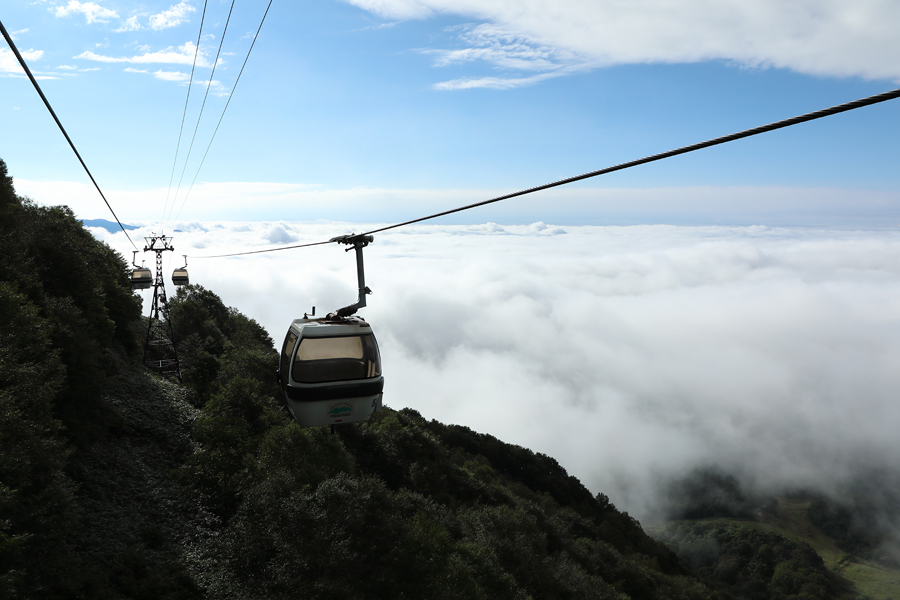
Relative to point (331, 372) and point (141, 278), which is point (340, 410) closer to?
point (331, 372)

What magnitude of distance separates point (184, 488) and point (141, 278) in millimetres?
18479

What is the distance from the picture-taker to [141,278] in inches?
1423

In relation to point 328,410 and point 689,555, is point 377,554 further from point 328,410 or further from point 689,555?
point 689,555

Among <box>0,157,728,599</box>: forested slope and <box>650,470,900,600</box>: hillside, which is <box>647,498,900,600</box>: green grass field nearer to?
<box>650,470,900,600</box>: hillside

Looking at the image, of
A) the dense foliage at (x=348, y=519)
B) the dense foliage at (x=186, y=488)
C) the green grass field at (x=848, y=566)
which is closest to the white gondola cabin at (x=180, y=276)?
the dense foliage at (x=186, y=488)

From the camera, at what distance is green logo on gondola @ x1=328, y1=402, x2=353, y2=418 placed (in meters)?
12.7

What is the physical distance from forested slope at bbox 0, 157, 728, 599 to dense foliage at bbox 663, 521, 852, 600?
110 metres

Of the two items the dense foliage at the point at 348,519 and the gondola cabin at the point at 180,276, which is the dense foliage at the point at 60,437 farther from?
the gondola cabin at the point at 180,276

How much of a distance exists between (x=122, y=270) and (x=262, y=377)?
35.6m

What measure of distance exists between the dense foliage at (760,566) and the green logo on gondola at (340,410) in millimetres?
140270

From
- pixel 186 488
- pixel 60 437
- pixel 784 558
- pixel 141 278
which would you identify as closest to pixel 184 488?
pixel 186 488

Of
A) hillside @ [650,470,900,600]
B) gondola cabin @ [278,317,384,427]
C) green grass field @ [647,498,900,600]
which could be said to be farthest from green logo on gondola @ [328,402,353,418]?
green grass field @ [647,498,900,600]

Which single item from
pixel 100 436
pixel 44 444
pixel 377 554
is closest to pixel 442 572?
pixel 377 554

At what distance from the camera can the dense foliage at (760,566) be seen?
384ft
